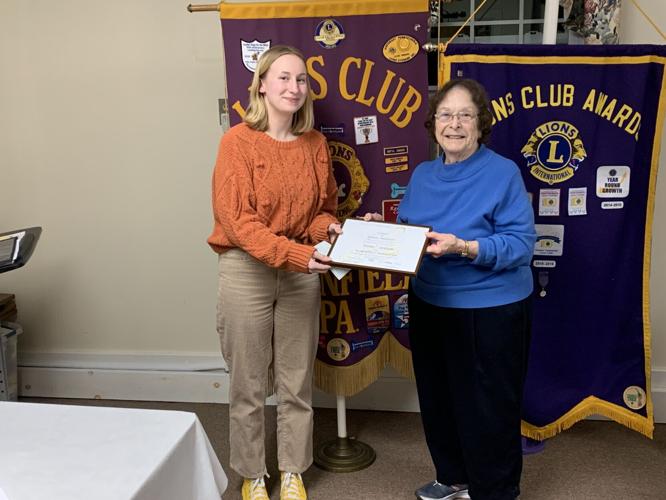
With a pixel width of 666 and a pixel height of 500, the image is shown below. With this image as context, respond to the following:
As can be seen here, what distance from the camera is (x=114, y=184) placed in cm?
310

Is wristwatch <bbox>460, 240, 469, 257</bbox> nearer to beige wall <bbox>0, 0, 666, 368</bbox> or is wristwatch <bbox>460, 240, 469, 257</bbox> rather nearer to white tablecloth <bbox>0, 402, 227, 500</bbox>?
white tablecloth <bbox>0, 402, 227, 500</bbox>

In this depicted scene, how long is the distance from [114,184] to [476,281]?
1.89 meters

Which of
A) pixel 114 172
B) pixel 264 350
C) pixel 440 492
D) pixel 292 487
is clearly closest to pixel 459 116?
pixel 264 350

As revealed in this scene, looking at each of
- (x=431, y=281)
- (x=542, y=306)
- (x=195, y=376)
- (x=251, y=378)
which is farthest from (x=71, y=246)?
(x=542, y=306)

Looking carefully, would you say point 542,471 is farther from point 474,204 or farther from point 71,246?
point 71,246

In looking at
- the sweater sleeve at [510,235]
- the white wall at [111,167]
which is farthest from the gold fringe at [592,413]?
the white wall at [111,167]

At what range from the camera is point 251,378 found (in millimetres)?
2285

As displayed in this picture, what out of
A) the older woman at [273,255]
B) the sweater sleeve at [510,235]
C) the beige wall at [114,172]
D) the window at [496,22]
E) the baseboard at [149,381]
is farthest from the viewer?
the baseboard at [149,381]

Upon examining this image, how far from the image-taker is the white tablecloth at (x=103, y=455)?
3.71 feet

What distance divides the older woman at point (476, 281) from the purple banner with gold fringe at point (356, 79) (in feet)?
1.18

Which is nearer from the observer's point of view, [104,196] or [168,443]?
[168,443]

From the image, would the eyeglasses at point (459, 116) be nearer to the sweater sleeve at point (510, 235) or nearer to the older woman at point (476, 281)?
the older woman at point (476, 281)

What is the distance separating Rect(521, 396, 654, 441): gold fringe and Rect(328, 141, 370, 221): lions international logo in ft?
3.60

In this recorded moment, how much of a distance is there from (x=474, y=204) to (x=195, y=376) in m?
1.81
